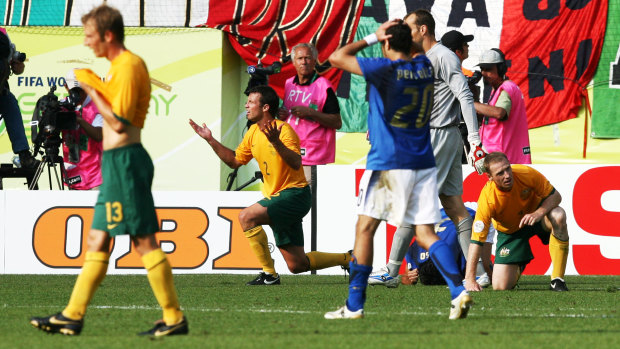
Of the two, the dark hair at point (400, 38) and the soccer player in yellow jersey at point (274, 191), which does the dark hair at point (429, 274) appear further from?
the dark hair at point (400, 38)

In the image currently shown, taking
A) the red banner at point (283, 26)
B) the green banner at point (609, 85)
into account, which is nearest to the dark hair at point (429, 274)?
the red banner at point (283, 26)

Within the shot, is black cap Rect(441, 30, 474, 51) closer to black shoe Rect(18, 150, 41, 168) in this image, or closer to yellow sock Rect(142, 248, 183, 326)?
yellow sock Rect(142, 248, 183, 326)

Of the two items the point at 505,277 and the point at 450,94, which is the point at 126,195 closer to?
the point at 450,94

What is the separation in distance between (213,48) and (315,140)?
225 inches

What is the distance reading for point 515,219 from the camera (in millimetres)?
9375

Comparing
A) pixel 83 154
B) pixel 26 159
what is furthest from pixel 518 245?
pixel 26 159

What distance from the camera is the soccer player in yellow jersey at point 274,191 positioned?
9508 mm

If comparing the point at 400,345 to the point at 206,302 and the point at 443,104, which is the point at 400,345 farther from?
the point at 443,104

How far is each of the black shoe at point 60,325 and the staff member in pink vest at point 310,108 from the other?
515 centimetres

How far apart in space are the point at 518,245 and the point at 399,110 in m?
3.42

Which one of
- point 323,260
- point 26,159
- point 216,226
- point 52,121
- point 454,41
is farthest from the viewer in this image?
point 26,159

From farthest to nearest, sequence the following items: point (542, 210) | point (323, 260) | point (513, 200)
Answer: point (323, 260), point (513, 200), point (542, 210)

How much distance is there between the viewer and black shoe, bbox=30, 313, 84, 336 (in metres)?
5.54

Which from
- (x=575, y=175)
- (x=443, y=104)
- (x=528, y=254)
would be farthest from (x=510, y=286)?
(x=575, y=175)
